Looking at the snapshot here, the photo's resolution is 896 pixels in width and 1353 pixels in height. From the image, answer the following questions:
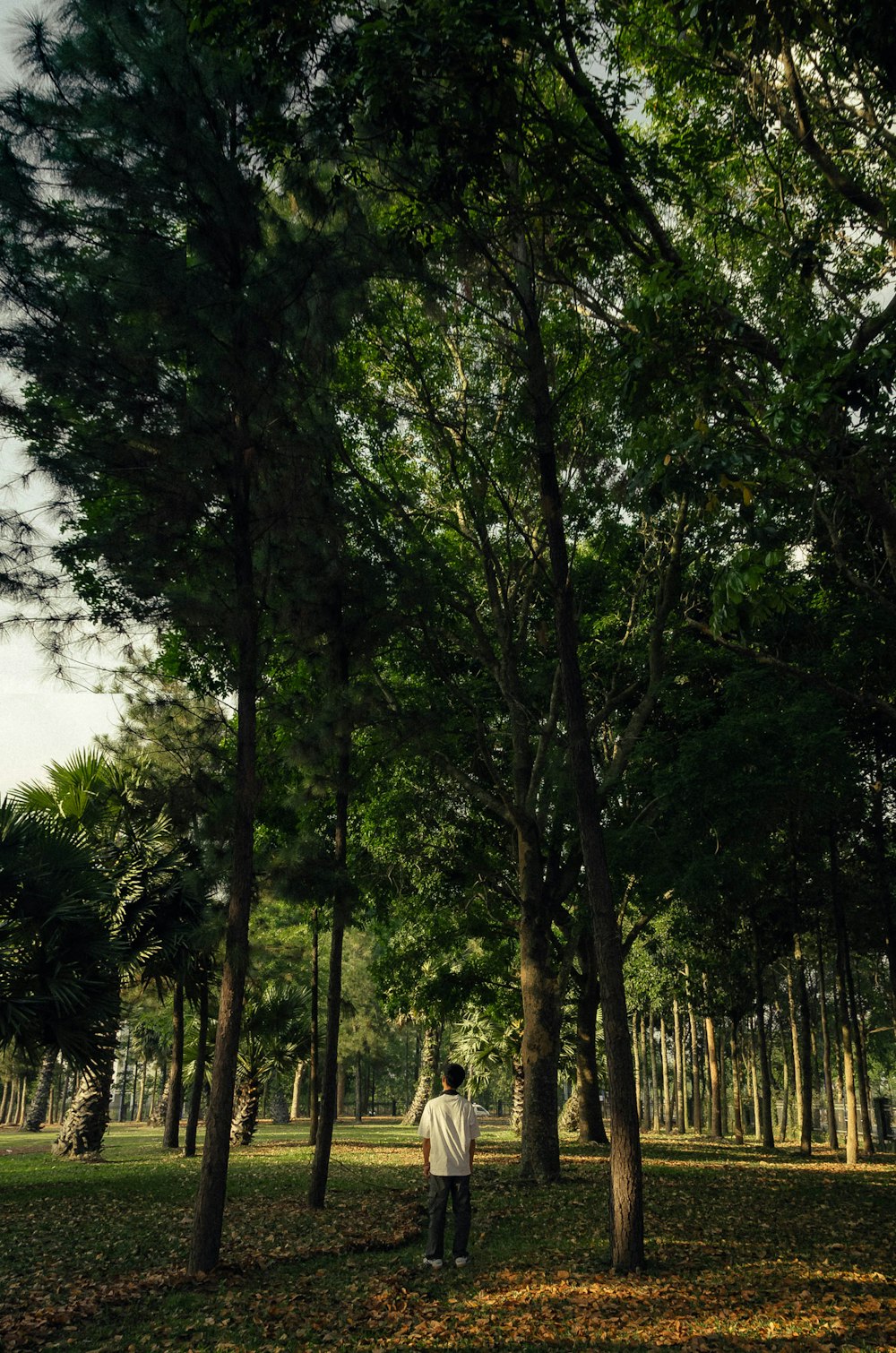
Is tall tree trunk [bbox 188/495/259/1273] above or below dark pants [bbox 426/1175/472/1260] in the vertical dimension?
above

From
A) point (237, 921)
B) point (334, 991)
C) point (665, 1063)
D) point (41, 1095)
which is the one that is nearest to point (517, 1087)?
point (665, 1063)

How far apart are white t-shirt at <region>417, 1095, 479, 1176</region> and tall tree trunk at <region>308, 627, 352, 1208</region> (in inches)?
112

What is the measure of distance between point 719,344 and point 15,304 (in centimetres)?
741

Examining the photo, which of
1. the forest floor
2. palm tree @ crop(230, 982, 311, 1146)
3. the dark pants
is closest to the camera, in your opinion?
the forest floor

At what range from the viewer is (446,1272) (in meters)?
8.61

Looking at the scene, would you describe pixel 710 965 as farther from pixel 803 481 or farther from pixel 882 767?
pixel 803 481

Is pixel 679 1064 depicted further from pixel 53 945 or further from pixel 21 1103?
pixel 21 1103

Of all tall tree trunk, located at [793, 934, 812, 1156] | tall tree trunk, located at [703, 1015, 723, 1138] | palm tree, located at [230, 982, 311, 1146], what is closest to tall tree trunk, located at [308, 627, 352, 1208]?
palm tree, located at [230, 982, 311, 1146]


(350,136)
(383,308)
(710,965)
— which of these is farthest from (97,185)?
(710,965)

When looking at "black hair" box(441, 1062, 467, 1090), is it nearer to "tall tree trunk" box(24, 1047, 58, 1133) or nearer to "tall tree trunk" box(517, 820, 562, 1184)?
"tall tree trunk" box(517, 820, 562, 1184)

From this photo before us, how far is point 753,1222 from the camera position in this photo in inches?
456

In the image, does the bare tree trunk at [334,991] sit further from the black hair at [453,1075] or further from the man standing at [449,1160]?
the black hair at [453,1075]

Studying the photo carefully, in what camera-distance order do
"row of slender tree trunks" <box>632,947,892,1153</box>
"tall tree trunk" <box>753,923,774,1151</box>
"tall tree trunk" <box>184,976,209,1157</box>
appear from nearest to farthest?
"tall tree trunk" <box>184,976,209,1157</box>, "row of slender tree trunks" <box>632,947,892,1153</box>, "tall tree trunk" <box>753,923,774,1151</box>

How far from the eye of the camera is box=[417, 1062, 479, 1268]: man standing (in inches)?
350
